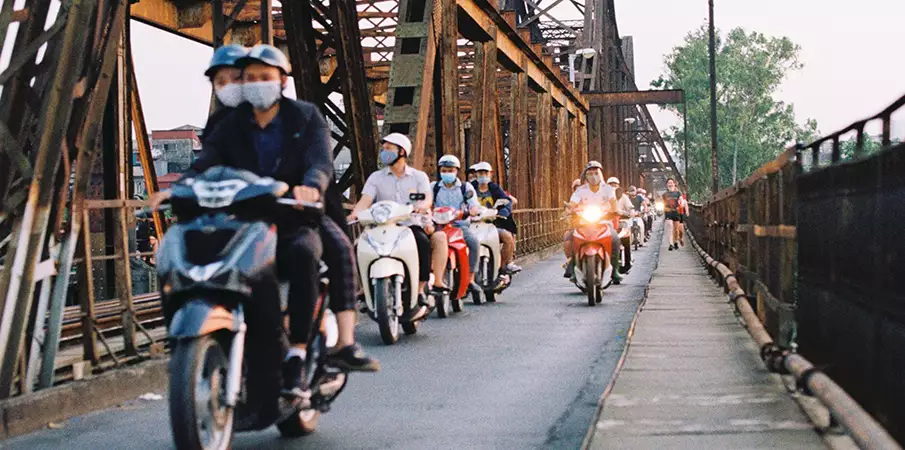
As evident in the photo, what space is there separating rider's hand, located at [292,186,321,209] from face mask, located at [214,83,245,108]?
0.50 metres

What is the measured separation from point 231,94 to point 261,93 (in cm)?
12

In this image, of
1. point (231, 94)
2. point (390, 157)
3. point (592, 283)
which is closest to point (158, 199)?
point (231, 94)

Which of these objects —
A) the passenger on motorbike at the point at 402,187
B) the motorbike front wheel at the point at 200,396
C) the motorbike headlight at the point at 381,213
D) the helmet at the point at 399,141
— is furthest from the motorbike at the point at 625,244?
the motorbike front wheel at the point at 200,396

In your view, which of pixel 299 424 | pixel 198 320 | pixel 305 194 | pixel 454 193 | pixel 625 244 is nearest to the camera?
pixel 198 320

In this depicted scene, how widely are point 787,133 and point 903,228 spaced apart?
96569 mm

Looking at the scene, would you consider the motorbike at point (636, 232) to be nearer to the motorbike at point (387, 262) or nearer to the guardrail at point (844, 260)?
the motorbike at point (387, 262)

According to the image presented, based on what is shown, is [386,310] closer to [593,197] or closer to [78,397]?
[78,397]

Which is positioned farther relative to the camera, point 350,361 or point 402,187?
point 402,187

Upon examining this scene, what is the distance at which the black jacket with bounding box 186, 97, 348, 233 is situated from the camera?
16.9 feet

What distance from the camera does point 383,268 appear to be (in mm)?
9297

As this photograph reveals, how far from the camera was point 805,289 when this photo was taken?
635 cm

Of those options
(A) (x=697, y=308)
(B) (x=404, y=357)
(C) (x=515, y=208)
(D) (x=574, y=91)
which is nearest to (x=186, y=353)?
(B) (x=404, y=357)

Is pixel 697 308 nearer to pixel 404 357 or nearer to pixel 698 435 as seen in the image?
pixel 404 357

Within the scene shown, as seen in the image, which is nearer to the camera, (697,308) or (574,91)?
(697,308)
